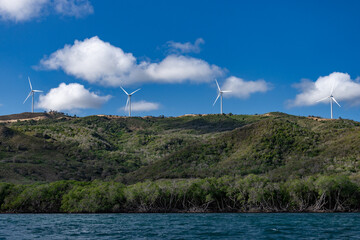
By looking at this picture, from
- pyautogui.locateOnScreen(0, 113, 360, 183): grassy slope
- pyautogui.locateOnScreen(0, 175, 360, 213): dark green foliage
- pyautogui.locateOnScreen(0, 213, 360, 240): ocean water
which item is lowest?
pyautogui.locateOnScreen(0, 213, 360, 240): ocean water

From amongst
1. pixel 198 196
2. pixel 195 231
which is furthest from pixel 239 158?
pixel 195 231

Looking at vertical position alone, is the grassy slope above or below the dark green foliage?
above

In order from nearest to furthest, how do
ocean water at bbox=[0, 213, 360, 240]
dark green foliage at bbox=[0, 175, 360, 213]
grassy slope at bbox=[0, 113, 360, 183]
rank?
ocean water at bbox=[0, 213, 360, 240] < dark green foliage at bbox=[0, 175, 360, 213] < grassy slope at bbox=[0, 113, 360, 183]

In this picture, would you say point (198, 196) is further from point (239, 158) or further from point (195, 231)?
point (239, 158)

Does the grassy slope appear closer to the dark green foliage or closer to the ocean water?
the dark green foliage

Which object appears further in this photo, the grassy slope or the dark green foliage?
the grassy slope

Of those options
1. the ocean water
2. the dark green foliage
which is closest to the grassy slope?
the dark green foliage

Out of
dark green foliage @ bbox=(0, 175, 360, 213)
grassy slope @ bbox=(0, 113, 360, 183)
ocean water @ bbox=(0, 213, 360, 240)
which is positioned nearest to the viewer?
ocean water @ bbox=(0, 213, 360, 240)

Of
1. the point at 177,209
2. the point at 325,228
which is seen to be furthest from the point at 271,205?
the point at 325,228

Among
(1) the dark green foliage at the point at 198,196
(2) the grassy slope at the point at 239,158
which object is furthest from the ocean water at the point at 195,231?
(2) the grassy slope at the point at 239,158

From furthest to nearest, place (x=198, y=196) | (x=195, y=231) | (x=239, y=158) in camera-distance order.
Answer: (x=239, y=158)
(x=198, y=196)
(x=195, y=231)

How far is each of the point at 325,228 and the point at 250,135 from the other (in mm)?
113575

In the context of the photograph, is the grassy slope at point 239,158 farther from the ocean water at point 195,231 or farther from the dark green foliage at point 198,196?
the ocean water at point 195,231

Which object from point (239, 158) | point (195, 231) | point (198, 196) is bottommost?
point (195, 231)
